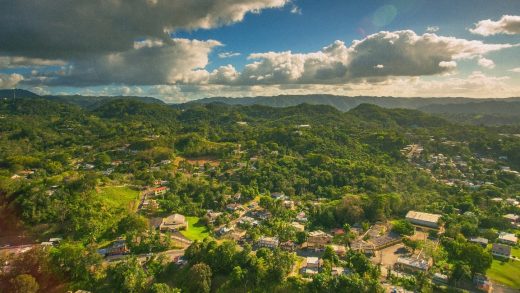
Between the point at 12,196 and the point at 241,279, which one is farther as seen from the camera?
the point at 12,196

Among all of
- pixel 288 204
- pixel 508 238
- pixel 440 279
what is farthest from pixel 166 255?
pixel 508 238

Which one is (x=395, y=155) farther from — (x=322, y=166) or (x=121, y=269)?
(x=121, y=269)

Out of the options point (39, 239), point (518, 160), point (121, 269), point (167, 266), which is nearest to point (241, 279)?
point (167, 266)

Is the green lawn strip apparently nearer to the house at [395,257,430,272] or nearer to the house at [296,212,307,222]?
the house at [395,257,430,272]

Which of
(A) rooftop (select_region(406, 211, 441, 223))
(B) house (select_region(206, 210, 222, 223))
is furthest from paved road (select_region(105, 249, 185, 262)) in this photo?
(A) rooftop (select_region(406, 211, 441, 223))

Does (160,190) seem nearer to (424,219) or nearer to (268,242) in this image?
(268,242)
